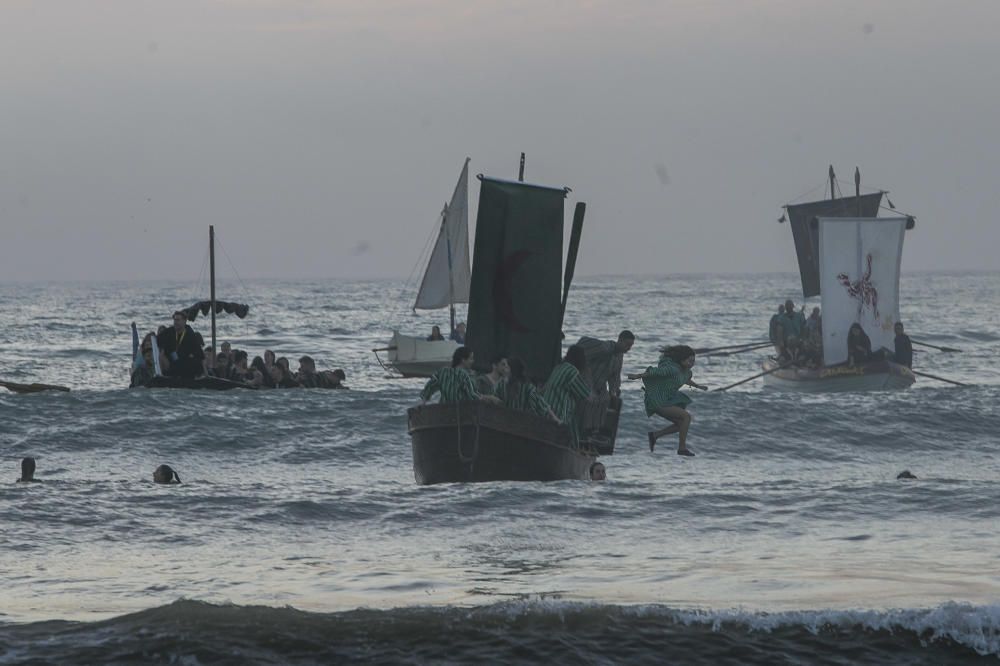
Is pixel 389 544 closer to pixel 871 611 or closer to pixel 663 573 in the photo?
pixel 663 573

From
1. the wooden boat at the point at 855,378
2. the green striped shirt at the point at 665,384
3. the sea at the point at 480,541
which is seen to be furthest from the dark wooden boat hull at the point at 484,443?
the wooden boat at the point at 855,378

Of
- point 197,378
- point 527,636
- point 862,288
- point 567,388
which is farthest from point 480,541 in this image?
point 862,288

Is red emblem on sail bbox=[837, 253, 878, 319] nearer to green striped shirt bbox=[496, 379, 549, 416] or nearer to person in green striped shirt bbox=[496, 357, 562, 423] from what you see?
person in green striped shirt bbox=[496, 357, 562, 423]

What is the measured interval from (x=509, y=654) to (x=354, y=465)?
15.2 metres

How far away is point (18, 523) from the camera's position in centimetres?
1519

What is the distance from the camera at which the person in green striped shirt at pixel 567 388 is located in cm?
1772

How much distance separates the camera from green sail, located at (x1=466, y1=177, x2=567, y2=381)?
842 inches

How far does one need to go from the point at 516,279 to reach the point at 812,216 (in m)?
→ 29.8

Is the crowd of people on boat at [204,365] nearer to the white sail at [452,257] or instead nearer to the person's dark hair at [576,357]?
the person's dark hair at [576,357]

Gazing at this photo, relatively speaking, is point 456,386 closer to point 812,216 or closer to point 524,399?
point 524,399

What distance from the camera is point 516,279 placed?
70.5 feet

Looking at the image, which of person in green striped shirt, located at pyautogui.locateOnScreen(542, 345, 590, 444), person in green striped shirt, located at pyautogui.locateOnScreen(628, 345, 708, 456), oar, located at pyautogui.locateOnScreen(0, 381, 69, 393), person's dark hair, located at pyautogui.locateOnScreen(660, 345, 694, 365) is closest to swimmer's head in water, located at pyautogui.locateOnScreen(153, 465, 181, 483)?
person in green striped shirt, located at pyautogui.locateOnScreen(542, 345, 590, 444)

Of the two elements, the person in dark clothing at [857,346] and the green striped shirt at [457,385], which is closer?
the green striped shirt at [457,385]

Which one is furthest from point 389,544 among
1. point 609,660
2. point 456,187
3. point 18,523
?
point 456,187
